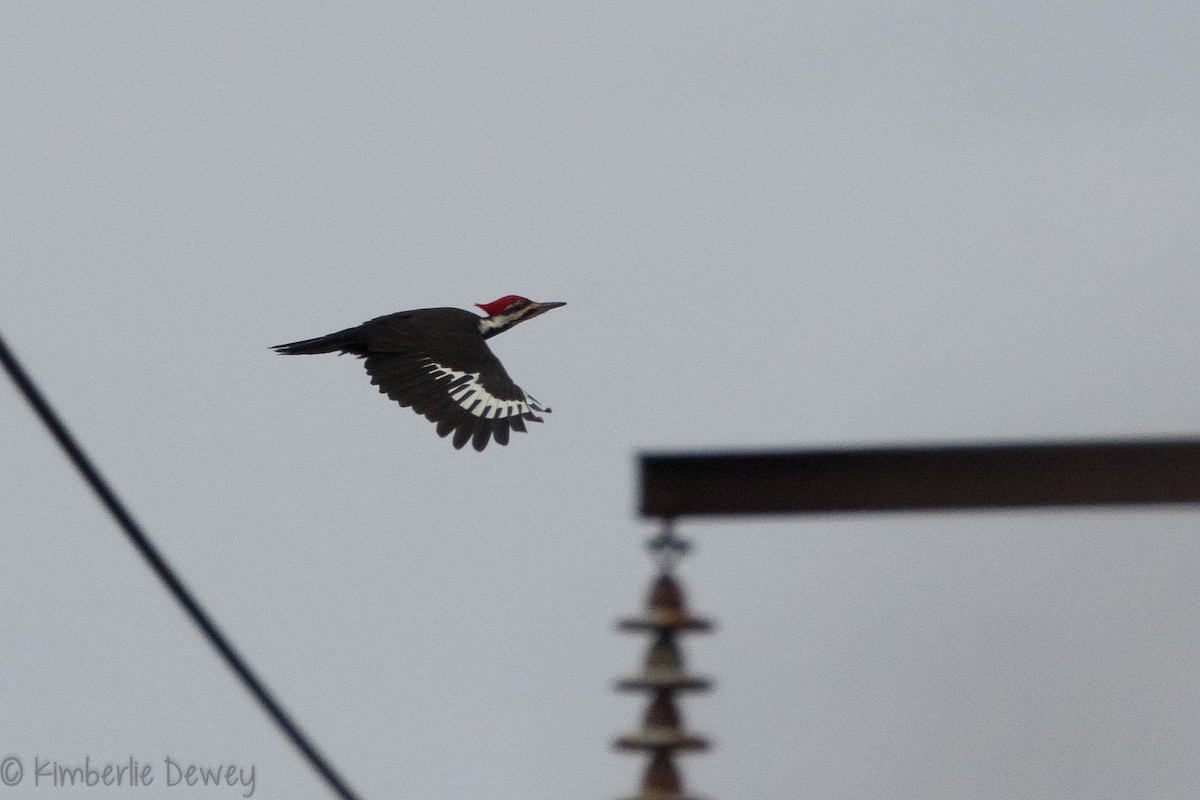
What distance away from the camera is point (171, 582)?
10.9 ft

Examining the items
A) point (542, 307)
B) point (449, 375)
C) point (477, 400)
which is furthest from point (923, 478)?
point (542, 307)

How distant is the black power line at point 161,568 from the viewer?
3.17m

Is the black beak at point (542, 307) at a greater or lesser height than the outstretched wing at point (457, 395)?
greater

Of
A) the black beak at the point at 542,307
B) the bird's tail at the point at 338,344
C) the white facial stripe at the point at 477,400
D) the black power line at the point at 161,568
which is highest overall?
the black beak at the point at 542,307

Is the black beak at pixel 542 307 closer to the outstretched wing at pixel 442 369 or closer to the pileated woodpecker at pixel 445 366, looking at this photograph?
the pileated woodpecker at pixel 445 366

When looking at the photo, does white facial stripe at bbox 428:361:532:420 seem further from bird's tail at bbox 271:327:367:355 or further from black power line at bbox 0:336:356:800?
black power line at bbox 0:336:356:800

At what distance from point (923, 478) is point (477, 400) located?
502 cm

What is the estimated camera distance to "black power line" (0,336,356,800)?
317 cm

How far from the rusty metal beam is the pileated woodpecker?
175 inches

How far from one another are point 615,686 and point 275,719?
1.93 feet

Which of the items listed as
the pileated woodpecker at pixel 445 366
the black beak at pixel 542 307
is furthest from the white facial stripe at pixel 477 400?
the black beak at pixel 542 307

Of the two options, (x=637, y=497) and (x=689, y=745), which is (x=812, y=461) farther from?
(x=689, y=745)

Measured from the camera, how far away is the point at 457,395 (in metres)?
8.27

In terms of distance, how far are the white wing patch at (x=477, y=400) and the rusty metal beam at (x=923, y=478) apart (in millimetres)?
4733
